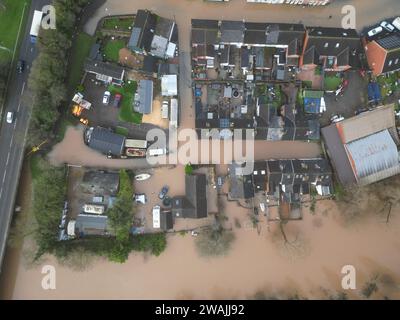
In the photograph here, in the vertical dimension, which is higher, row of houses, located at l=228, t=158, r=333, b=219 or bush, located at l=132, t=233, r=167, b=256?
row of houses, located at l=228, t=158, r=333, b=219

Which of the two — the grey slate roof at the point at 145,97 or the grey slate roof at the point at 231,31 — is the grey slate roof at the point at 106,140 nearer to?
the grey slate roof at the point at 145,97

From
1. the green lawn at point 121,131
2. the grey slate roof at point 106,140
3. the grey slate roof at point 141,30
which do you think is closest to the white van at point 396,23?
the grey slate roof at point 141,30

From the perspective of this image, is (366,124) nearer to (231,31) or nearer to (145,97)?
(231,31)

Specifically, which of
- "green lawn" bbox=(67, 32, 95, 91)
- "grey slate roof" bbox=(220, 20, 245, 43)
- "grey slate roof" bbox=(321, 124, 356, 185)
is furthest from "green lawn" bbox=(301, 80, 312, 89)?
"green lawn" bbox=(67, 32, 95, 91)

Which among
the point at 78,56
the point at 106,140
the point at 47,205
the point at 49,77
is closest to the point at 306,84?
the point at 106,140

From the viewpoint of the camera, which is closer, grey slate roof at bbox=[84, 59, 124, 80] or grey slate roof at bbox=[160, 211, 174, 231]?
grey slate roof at bbox=[84, 59, 124, 80]

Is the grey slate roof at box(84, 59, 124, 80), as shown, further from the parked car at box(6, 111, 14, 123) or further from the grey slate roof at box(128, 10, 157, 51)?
the parked car at box(6, 111, 14, 123)
